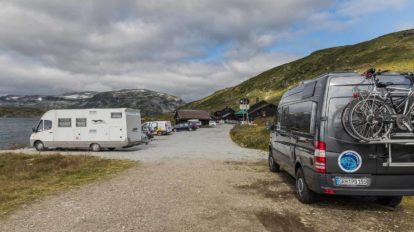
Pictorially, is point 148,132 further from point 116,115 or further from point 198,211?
point 198,211

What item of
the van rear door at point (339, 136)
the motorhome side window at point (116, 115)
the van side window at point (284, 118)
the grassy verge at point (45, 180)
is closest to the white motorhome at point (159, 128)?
the motorhome side window at point (116, 115)

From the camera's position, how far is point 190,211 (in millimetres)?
8312

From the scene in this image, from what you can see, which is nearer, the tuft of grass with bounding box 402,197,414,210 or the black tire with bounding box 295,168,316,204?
the black tire with bounding box 295,168,316,204

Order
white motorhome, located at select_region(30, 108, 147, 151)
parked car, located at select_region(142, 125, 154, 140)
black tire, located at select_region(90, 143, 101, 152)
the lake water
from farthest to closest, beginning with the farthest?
the lake water → parked car, located at select_region(142, 125, 154, 140) → black tire, located at select_region(90, 143, 101, 152) → white motorhome, located at select_region(30, 108, 147, 151)

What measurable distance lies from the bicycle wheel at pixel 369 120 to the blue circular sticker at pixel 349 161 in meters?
0.45

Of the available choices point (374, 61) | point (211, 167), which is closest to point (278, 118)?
point (211, 167)

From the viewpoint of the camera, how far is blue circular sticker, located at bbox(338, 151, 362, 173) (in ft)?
26.2

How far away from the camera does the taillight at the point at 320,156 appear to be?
809 cm

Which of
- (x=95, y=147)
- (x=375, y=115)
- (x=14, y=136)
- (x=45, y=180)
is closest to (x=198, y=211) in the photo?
(x=375, y=115)

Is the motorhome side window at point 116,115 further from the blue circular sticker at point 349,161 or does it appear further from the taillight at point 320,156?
the blue circular sticker at point 349,161

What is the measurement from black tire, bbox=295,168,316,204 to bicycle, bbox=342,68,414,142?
188 centimetres

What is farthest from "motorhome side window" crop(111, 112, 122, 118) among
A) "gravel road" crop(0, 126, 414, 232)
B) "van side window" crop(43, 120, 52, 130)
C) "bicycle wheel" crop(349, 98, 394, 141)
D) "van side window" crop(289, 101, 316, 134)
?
"bicycle wheel" crop(349, 98, 394, 141)

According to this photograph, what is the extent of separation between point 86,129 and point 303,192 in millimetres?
23132

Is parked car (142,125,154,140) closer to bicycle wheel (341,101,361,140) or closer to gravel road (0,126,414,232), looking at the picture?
gravel road (0,126,414,232)
